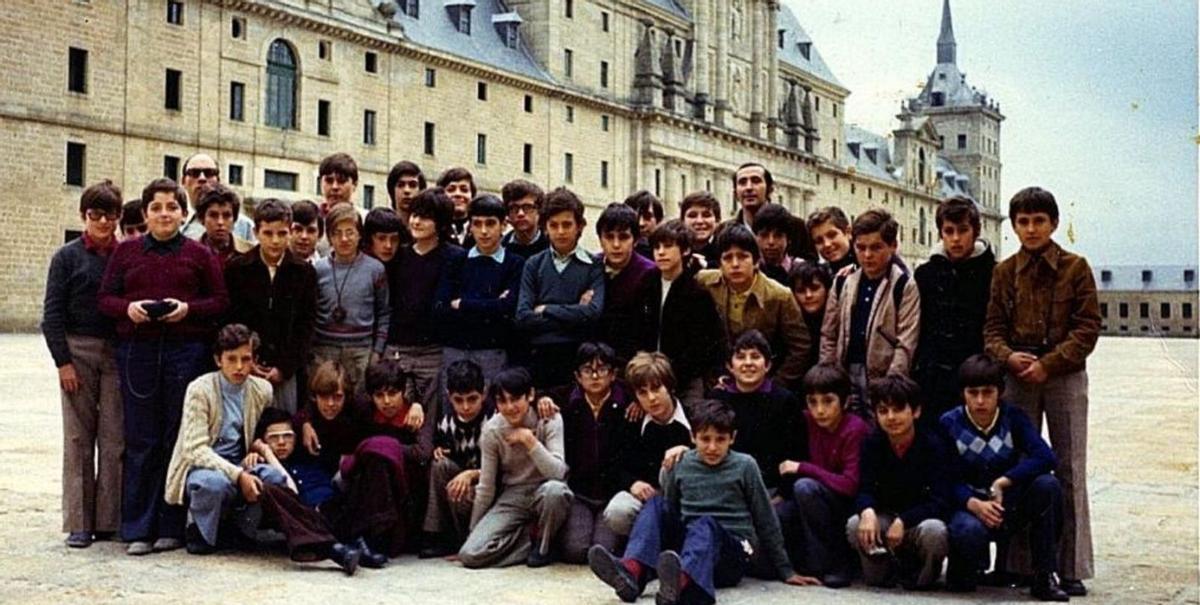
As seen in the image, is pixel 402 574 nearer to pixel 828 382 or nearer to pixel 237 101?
pixel 828 382

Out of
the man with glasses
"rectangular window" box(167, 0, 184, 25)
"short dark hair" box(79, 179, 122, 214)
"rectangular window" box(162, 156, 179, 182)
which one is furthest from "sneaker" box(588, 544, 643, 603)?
"rectangular window" box(167, 0, 184, 25)

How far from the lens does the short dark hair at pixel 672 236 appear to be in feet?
23.9

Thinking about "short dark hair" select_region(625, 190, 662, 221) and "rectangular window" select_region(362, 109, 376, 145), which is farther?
"rectangular window" select_region(362, 109, 376, 145)

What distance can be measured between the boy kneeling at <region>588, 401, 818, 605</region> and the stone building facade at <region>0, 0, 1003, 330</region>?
1145 inches

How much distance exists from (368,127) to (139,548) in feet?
117

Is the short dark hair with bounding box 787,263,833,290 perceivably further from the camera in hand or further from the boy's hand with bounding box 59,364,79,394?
the boy's hand with bounding box 59,364,79,394

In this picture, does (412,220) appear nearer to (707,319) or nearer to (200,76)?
(707,319)

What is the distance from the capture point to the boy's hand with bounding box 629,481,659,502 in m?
6.81

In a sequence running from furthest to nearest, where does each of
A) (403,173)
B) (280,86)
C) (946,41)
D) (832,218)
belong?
(946,41)
(280,86)
(403,173)
(832,218)

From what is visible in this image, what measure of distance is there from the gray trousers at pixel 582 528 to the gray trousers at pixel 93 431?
2646mm

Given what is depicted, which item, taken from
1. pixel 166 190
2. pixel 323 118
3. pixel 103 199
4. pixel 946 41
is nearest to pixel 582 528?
pixel 166 190

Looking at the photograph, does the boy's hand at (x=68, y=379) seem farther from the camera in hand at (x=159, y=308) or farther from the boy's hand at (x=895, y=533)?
the boy's hand at (x=895, y=533)

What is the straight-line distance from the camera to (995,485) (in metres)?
6.42

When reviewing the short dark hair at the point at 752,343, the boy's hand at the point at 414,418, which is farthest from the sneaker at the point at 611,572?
the boy's hand at the point at 414,418
